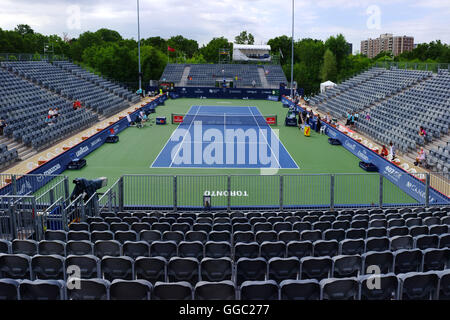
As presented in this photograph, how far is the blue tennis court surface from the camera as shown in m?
25.0

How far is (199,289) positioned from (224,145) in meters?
24.3

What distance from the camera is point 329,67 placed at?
262 feet

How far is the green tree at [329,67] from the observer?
79688 millimetres

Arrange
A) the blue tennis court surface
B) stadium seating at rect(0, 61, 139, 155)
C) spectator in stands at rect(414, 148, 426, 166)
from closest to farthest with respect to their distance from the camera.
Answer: spectator in stands at rect(414, 148, 426, 166), the blue tennis court surface, stadium seating at rect(0, 61, 139, 155)

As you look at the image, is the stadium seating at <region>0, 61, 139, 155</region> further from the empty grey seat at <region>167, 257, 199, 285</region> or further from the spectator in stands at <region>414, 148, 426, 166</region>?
the spectator in stands at <region>414, 148, 426, 166</region>

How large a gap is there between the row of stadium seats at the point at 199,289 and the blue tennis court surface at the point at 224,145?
1793 centimetres

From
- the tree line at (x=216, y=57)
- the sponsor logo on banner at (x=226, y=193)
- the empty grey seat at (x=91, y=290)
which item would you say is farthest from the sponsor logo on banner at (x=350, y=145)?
the tree line at (x=216, y=57)

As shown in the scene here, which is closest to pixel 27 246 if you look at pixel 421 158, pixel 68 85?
pixel 421 158

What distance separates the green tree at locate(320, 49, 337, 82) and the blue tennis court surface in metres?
39.9

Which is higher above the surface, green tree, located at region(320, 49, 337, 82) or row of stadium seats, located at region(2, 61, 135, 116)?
green tree, located at region(320, 49, 337, 82)

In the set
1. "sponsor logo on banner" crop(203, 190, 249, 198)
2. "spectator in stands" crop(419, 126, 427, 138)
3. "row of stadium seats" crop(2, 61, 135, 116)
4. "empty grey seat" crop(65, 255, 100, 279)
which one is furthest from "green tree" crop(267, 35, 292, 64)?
"empty grey seat" crop(65, 255, 100, 279)

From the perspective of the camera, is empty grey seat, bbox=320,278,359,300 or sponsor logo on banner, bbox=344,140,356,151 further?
sponsor logo on banner, bbox=344,140,356,151

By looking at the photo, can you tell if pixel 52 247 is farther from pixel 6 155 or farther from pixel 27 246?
pixel 6 155
